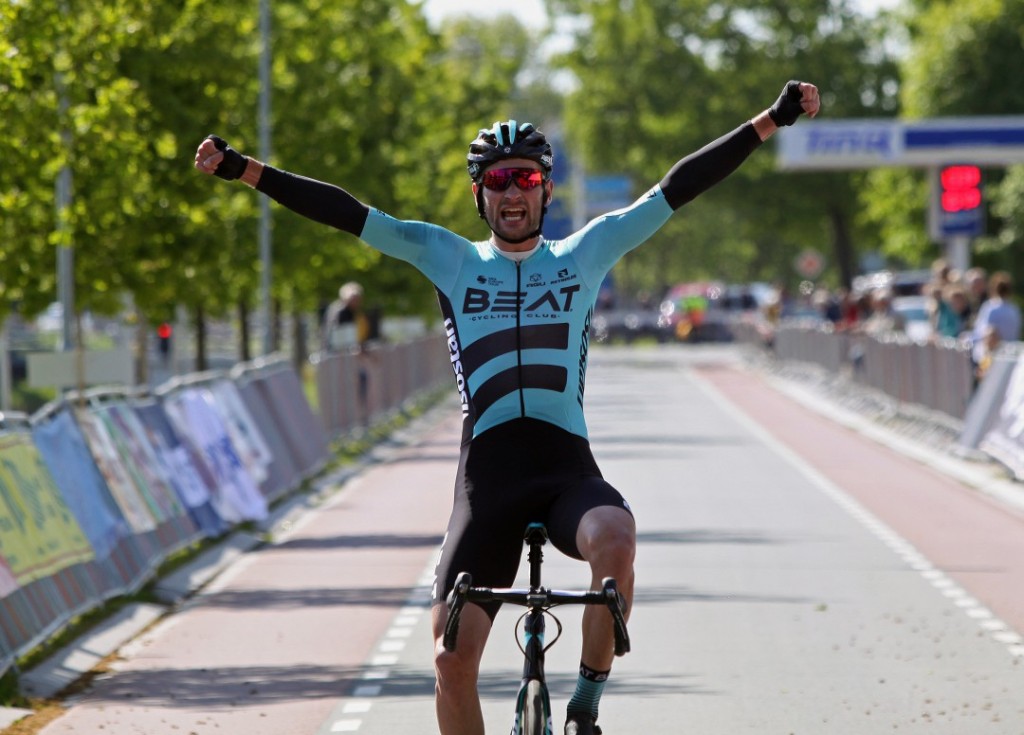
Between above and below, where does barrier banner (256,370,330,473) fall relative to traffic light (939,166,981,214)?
below

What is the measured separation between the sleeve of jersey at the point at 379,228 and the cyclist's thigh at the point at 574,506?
0.80 m

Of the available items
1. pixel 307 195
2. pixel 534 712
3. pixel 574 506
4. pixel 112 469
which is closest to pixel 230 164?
pixel 307 195

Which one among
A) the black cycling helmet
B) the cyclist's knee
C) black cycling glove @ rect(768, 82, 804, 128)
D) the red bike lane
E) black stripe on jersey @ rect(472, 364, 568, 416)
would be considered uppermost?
black cycling glove @ rect(768, 82, 804, 128)

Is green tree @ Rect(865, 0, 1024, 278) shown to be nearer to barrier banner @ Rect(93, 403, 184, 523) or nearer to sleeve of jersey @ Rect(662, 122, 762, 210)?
barrier banner @ Rect(93, 403, 184, 523)

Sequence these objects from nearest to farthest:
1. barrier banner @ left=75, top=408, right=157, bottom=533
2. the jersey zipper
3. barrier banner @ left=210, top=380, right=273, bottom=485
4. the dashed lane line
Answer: the jersey zipper → the dashed lane line → barrier banner @ left=75, top=408, right=157, bottom=533 → barrier banner @ left=210, top=380, right=273, bottom=485

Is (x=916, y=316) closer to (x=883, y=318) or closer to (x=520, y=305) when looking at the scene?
(x=883, y=318)

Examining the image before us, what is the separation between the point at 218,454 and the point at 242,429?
154 centimetres

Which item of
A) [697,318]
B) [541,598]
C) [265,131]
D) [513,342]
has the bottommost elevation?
[697,318]

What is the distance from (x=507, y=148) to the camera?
6.82 meters

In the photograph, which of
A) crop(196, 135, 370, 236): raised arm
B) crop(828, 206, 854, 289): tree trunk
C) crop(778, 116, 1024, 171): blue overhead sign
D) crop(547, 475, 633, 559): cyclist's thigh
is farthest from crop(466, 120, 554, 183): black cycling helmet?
crop(828, 206, 854, 289): tree trunk

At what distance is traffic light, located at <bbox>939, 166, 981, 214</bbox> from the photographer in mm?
38969

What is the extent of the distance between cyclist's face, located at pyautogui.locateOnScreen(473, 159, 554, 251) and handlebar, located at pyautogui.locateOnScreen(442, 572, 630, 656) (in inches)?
48.5

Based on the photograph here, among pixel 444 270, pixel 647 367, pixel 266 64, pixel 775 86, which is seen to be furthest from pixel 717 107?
pixel 444 270

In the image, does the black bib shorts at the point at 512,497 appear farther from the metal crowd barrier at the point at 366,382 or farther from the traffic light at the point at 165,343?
the traffic light at the point at 165,343
